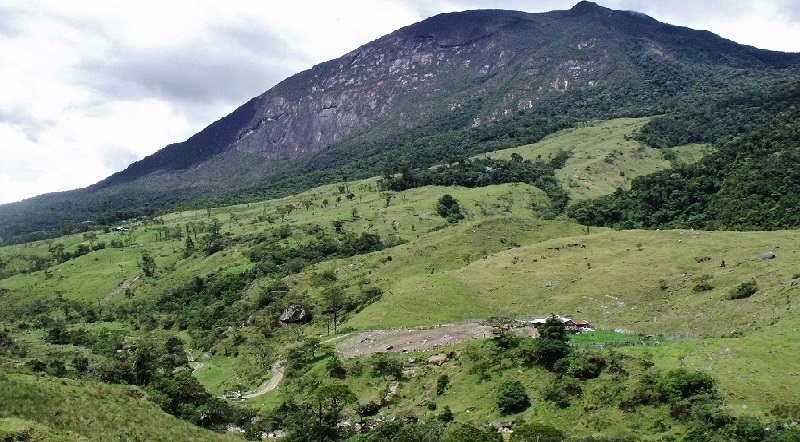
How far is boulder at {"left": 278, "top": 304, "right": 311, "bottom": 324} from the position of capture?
9438 cm

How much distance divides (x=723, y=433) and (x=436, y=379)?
25432mm

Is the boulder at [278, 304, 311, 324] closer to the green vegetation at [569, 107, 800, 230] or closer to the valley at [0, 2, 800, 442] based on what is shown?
the valley at [0, 2, 800, 442]

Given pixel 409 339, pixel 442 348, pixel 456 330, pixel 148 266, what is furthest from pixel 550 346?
pixel 148 266

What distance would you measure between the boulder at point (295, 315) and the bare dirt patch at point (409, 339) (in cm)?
2397

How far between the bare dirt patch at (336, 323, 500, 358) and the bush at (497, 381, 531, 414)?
→ 12.3 meters

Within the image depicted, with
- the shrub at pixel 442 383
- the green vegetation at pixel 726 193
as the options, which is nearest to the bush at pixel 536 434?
the shrub at pixel 442 383

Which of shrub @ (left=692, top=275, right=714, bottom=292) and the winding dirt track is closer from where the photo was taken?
shrub @ (left=692, top=275, right=714, bottom=292)

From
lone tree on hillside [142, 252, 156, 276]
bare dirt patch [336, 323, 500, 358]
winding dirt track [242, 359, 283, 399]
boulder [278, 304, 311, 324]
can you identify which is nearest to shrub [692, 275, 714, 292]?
bare dirt patch [336, 323, 500, 358]

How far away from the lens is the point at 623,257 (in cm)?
8125

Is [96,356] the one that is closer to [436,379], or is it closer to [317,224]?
[436,379]

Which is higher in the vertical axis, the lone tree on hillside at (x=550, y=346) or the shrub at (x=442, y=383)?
the lone tree on hillside at (x=550, y=346)

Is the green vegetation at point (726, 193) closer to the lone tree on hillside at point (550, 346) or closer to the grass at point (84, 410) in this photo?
the lone tree on hillside at point (550, 346)

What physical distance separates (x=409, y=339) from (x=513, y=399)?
21.2 meters

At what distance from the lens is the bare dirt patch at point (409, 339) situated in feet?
207
